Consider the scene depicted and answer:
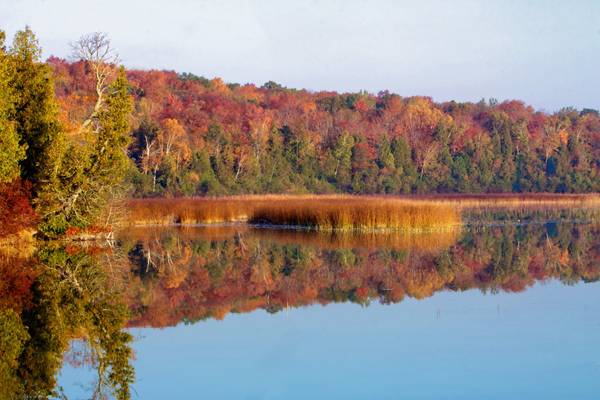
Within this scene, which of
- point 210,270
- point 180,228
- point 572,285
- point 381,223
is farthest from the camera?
point 180,228

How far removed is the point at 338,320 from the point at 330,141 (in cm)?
5007

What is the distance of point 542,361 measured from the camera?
384 inches

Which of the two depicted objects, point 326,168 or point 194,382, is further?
point 326,168

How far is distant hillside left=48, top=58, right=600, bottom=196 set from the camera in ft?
163

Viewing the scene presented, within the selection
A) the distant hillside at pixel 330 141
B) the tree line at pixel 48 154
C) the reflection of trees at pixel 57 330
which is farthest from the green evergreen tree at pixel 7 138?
the distant hillside at pixel 330 141

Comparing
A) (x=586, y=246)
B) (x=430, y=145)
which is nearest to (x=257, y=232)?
(x=586, y=246)

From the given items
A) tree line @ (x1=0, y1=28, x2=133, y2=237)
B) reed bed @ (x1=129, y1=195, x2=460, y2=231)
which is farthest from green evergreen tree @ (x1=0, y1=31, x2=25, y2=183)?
reed bed @ (x1=129, y1=195, x2=460, y2=231)

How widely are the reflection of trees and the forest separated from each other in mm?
5107

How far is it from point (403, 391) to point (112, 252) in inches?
526

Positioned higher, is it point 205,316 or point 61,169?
point 61,169

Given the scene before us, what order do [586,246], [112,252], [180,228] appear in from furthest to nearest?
[180,228], [586,246], [112,252]

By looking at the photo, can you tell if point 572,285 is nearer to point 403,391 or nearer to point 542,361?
point 542,361

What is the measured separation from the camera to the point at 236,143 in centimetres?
5597

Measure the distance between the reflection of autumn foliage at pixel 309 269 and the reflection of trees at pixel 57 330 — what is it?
63 centimetres
